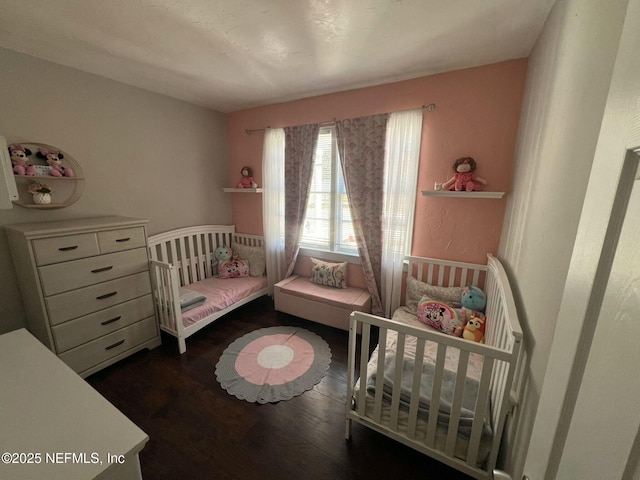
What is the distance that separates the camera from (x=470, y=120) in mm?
2076

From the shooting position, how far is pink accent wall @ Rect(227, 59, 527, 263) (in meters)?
1.96

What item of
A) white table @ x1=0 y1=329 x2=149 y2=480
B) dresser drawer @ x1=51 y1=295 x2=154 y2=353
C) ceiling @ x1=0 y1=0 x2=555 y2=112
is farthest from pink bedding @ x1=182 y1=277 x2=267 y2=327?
ceiling @ x1=0 y1=0 x2=555 y2=112

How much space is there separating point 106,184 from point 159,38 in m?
1.42

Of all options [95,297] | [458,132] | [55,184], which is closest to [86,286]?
[95,297]

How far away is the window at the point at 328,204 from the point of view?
9.11ft

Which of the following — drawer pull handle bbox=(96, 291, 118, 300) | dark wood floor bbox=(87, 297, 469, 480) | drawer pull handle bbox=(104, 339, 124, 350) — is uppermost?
drawer pull handle bbox=(96, 291, 118, 300)

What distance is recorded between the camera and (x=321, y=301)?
2.62 meters

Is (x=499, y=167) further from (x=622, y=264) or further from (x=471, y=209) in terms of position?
(x=622, y=264)

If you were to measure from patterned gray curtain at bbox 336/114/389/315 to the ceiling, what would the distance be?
1.37 ft

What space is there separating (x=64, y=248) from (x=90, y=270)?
0.23 metres

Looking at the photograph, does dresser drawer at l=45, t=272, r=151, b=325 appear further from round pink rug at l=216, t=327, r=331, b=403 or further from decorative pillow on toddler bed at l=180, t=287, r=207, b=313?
round pink rug at l=216, t=327, r=331, b=403

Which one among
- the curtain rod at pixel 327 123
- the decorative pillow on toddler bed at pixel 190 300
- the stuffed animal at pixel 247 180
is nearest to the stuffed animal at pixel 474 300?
the curtain rod at pixel 327 123

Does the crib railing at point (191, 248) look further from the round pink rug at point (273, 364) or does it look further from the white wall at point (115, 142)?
the round pink rug at point (273, 364)

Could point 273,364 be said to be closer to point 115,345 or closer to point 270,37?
point 115,345
